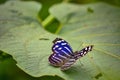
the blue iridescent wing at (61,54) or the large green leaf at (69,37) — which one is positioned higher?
the blue iridescent wing at (61,54)

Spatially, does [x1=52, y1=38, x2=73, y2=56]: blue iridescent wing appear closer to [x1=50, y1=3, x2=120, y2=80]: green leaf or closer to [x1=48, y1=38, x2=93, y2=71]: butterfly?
[x1=48, y1=38, x2=93, y2=71]: butterfly

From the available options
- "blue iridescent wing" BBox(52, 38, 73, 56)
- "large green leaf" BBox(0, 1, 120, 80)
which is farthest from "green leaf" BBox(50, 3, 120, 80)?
"blue iridescent wing" BBox(52, 38, 73, 56)

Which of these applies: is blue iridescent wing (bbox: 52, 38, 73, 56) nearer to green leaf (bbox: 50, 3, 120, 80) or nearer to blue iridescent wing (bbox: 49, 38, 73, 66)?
blue iridescent wing (bbox: 49, 38, 73, 66)

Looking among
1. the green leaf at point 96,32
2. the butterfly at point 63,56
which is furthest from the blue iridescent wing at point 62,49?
the green leaf at point 96,32

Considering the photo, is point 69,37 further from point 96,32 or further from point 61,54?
point 61,54

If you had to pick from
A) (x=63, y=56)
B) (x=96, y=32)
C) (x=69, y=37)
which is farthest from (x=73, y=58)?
(x=96, y=32)

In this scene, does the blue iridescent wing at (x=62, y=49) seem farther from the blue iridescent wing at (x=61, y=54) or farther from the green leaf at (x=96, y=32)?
the green leaf at (x=96, y=32)

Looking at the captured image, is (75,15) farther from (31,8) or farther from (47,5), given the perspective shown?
(47,5)

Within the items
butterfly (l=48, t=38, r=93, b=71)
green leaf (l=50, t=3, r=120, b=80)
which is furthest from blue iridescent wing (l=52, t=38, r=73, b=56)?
green leaf (l=50, t=3, r=120, b=80)

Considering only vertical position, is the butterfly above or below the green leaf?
above
